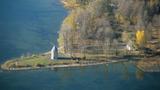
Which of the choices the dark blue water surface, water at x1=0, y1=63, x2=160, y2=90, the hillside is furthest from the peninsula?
the dark blue water surface

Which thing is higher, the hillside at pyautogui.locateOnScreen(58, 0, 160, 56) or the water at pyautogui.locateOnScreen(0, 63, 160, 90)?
the hillside at pyautogui.locateOnScreen(58, 0, 160, 56)

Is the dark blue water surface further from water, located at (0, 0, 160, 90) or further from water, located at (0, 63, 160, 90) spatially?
water, located at (0, 63, 160, 90)

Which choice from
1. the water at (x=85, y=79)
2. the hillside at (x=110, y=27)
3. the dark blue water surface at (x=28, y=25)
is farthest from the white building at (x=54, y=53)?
the dark blue water surface at (x=28, y=25)

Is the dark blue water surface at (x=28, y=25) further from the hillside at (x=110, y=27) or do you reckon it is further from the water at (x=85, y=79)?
the water at (x=85, y=79)

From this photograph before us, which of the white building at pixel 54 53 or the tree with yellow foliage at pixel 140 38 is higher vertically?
the tree with yellow foliage at pixel 140 38

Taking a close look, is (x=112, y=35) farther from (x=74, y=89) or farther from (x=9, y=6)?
(x=9, y=6)

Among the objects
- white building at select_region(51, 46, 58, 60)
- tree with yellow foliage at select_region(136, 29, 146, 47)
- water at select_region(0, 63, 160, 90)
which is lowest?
water at select_region(0, 63, 160, 90)

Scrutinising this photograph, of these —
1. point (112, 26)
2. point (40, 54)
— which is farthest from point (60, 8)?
point (40, 54)

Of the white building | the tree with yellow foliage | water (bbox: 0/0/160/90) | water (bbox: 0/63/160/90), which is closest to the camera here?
water (bbox: 0/63/160/90)

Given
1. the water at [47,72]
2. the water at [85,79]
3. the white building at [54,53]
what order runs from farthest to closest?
the white building at [54,53] < the water at [47,72] < the water at [85,79]
